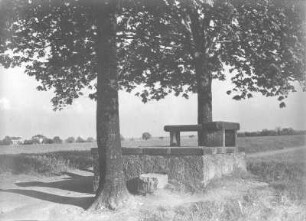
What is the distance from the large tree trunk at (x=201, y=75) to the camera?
54.6 ft

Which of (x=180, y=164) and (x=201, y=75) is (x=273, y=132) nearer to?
(x=201, y=75)

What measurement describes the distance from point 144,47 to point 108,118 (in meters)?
4.58

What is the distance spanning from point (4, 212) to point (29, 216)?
0.84 meters

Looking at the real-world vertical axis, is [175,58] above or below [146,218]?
above

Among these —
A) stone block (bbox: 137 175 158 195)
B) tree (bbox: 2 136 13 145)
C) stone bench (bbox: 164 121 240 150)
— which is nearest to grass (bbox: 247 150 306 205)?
stone bench (bbox: 164 121 240 150)

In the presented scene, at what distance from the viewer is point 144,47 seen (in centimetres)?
1481

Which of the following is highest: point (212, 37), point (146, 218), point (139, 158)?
point (212, 37)

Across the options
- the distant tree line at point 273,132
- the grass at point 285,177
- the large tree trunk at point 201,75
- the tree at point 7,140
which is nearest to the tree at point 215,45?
the large tree trunk at point 201,75

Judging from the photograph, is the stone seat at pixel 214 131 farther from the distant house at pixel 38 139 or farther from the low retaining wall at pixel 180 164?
the distant house at pixel 38 139

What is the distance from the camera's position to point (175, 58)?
57.2ft

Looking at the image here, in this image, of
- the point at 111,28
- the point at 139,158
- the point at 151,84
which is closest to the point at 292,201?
the point at 139,158

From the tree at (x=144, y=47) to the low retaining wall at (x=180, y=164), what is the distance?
1666mm

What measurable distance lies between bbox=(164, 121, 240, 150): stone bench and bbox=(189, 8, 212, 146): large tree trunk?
58.2 inches

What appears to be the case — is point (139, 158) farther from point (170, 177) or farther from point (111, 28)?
point (111, 28)
